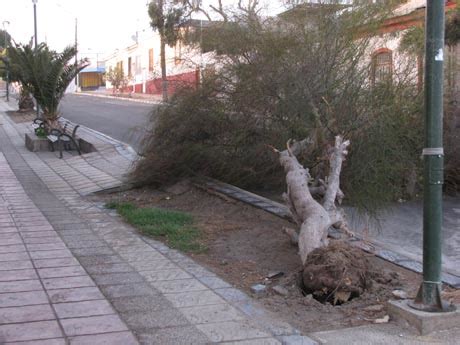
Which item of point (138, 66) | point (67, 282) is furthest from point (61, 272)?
point (138, 66)

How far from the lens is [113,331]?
4316mm

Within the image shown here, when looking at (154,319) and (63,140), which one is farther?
(63,140)

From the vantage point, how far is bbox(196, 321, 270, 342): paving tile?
427cm

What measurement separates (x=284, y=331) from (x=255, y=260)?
1.95m

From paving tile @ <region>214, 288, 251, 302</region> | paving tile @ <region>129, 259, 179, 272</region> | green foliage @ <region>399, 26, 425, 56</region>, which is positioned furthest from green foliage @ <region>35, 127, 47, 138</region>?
paving tile @ <region>214, 288, 251, 302</region>

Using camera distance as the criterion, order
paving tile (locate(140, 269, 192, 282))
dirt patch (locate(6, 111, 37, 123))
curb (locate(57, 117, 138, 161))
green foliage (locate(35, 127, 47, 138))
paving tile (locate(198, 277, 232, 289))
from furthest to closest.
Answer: dirt patch (locate(6, 111, 37, 123))
green foliage (locate(35, 127, 47, 138))
curb (locate(57, 117, 138, 161))
paving tile (locate(140, 269, 192, 282))
paving tile (locate(198, 277, 232, 289))

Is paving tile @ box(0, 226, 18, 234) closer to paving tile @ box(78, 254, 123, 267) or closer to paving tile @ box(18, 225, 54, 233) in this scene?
paving tile @ box(18, 225, 54, 233)

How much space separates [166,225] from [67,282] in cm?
231

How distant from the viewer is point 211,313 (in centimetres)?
473

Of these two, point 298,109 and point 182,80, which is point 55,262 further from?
point 182,80

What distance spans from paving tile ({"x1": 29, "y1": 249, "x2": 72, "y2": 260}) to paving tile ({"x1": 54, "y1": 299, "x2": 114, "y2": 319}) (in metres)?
1.49

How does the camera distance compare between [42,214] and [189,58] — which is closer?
[42,214]

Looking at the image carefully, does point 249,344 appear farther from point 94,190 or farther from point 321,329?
point 94,190

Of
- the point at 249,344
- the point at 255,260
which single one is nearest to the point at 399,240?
the point at 255,260
